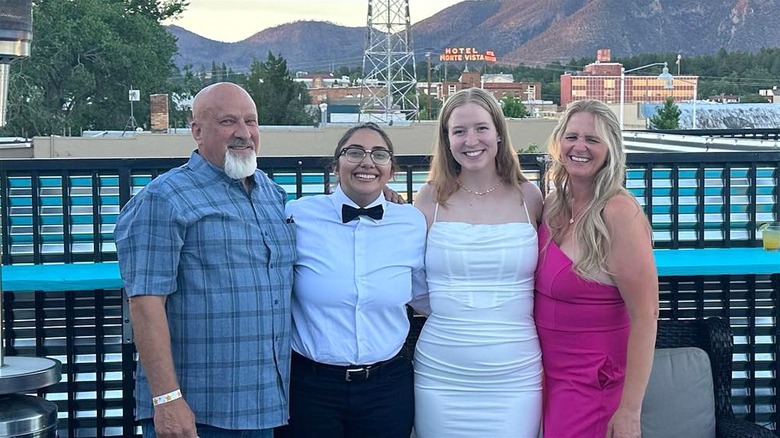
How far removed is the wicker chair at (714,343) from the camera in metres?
3.47

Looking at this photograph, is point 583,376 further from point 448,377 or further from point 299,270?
point 299,270

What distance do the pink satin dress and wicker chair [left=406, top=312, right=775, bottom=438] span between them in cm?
71

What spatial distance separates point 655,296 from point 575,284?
0.22 metres

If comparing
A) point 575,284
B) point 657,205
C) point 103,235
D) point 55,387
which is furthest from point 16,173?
point 657,205

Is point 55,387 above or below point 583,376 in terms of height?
below

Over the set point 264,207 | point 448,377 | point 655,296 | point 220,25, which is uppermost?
point 220,25

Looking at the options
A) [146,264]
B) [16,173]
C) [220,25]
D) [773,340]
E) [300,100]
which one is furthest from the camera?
[220,25]

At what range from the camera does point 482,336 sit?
2.80 m

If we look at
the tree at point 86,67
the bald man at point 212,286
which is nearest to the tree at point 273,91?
the tree at point 86,67

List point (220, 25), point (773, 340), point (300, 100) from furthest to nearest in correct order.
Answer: point (220, 25), point (300, 100), point (773, 340)

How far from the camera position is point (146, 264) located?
2.50 m

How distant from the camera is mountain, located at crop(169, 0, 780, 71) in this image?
132 meters

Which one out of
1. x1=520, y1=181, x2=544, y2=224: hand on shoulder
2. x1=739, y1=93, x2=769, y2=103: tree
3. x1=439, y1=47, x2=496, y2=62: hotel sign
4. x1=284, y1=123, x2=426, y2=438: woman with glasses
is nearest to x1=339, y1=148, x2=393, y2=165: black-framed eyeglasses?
x1=284, y1=123, x2=426, y2=438: woman with glasses

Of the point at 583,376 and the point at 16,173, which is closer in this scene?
the point at 583,376
